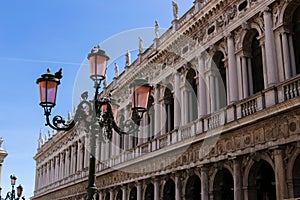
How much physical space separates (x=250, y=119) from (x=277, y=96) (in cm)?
110

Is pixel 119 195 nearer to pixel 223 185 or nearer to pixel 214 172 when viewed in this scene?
pixel 223 185

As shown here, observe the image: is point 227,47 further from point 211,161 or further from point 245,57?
point 211,161

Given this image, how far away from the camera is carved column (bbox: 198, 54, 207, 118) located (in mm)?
17031

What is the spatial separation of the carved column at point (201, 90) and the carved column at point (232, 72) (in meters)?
1.63

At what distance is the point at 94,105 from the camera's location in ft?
26.0

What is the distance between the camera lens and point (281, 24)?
43.9 feet

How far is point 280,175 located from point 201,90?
5.91 meters

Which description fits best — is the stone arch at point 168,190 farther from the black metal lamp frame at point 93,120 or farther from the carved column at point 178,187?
the black metal lamp frame at point 93,120

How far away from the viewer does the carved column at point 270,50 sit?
524 inches

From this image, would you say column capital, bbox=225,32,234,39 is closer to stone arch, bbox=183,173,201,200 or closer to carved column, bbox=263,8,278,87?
carved column, bbox=263,8,278,87

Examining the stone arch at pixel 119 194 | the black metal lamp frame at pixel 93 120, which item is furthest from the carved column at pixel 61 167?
the black metal lamp frame at pixel 93 120

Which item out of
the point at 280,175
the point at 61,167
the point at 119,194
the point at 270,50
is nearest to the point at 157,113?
the point at 119,194

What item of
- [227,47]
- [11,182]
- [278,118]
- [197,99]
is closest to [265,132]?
[278,118]

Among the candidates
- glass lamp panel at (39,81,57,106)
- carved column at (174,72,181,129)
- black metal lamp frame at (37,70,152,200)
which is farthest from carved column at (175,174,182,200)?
glass lamp panel at (39,81,57,106)
